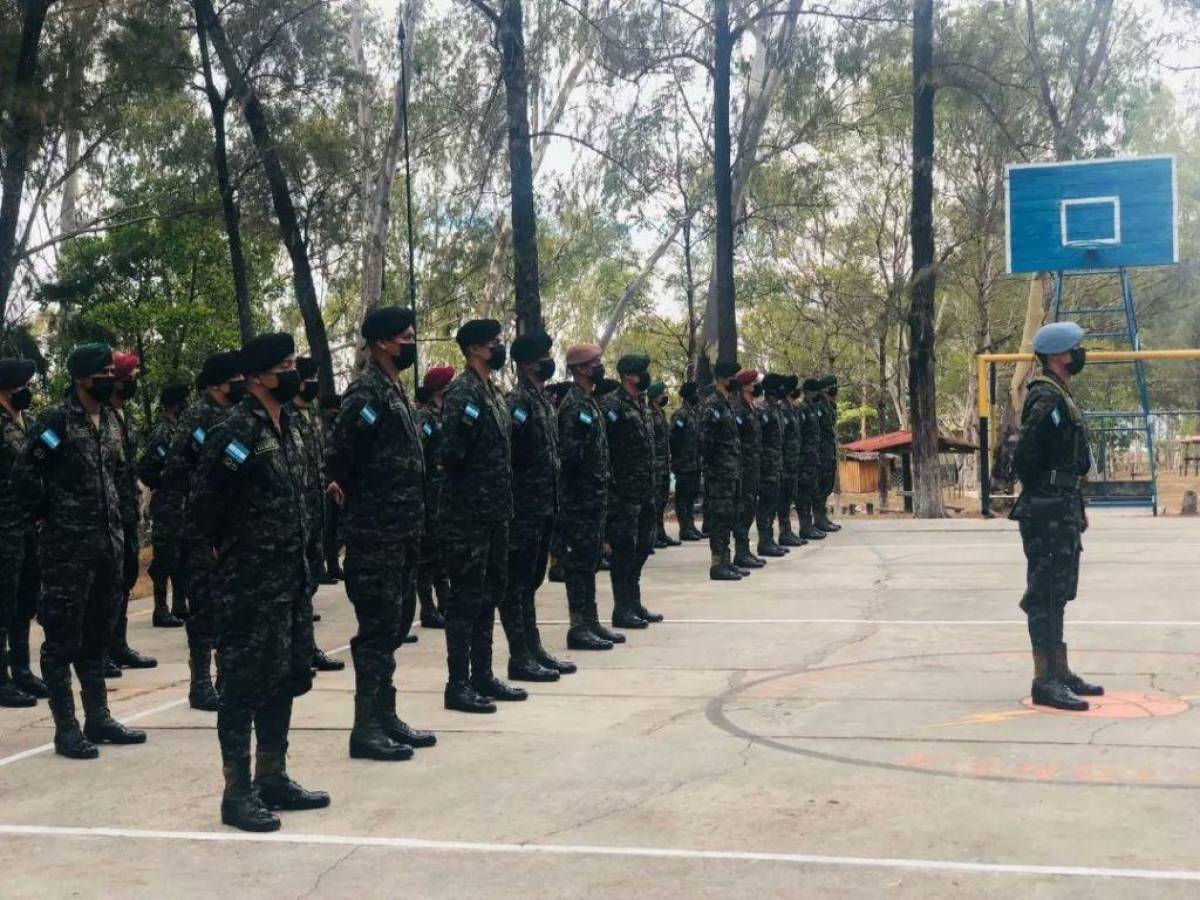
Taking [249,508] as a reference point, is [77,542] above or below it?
below

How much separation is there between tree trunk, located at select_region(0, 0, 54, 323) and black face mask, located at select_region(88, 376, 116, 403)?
13.1m

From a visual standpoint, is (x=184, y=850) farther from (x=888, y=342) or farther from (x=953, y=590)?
(x=888, y=342)

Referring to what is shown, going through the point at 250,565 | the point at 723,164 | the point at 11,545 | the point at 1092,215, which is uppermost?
the point at 723,164

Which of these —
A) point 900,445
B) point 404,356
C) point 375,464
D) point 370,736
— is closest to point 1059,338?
point 404,356

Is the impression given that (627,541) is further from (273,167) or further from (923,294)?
(273,167)

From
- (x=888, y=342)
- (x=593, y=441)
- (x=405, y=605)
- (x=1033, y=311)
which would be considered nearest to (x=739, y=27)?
(x=1033, y=311)

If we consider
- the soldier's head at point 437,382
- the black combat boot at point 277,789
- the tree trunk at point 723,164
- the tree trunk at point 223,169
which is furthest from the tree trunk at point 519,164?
the black combat boot at point 277,789

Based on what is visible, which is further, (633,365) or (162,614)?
(162,614)

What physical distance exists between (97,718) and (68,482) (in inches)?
46.3

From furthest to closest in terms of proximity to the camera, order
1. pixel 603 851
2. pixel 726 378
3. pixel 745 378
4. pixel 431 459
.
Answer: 1. pixel 745 378
2. pixel 726 378
3. pixel 431 459
4. pixel 603 851

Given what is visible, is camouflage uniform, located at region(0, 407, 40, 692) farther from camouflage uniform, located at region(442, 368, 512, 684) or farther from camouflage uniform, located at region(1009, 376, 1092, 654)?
camouflage uniform, located at region(1009, 376, 1092, 654)

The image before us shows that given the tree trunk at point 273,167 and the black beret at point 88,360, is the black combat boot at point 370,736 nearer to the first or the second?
the black beret at point 88,360

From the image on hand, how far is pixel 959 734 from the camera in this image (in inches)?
273

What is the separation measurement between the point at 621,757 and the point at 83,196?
36.2 m
